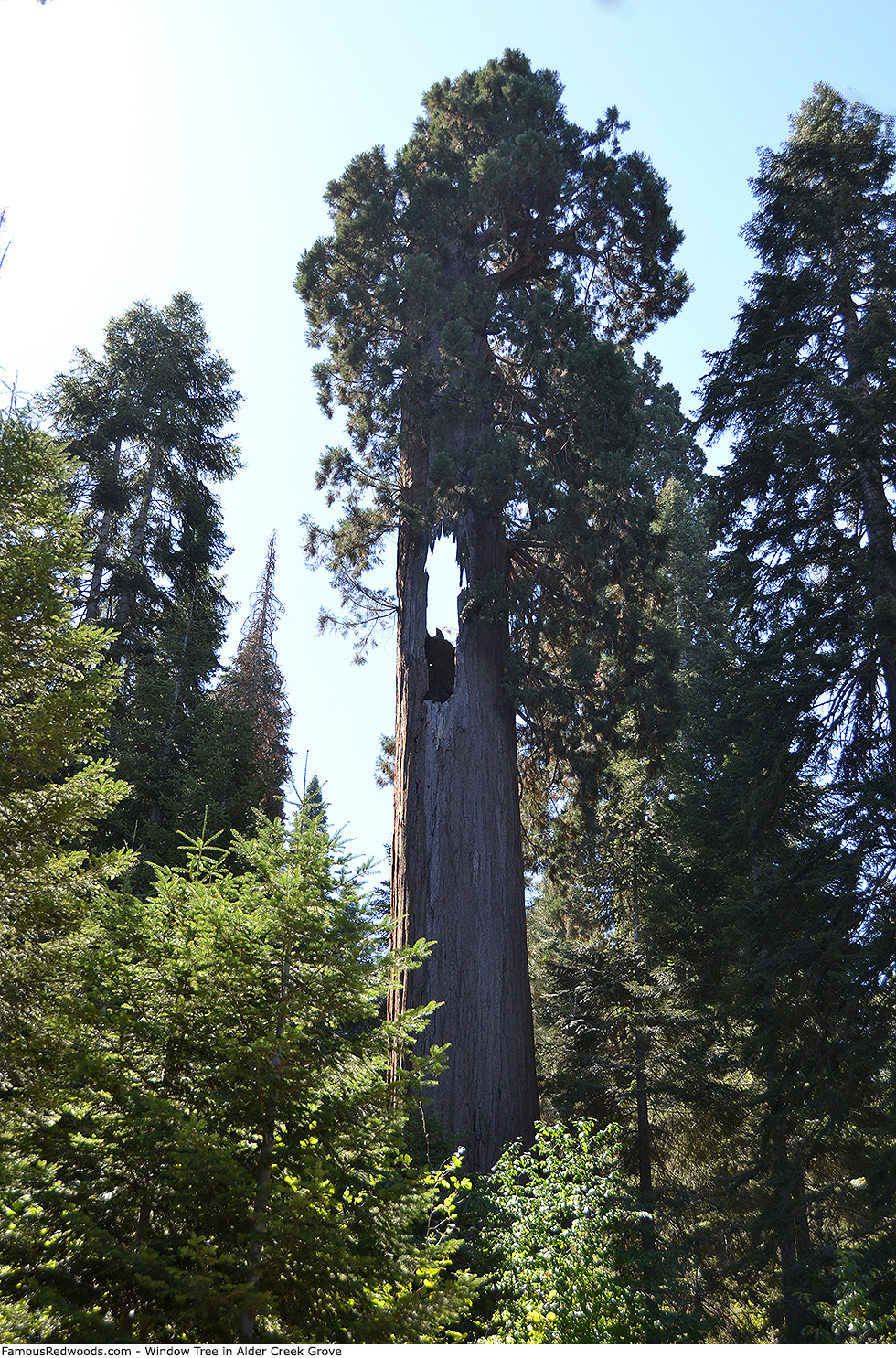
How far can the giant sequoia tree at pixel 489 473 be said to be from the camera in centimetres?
815

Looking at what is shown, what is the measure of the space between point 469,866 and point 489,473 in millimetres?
4181

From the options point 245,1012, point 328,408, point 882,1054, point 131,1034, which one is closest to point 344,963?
point 245,1012

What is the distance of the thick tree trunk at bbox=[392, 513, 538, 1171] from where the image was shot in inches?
296

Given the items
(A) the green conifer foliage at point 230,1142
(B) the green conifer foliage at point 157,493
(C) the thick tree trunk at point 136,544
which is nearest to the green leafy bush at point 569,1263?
(A) the green conifer foliage at point 230,1142

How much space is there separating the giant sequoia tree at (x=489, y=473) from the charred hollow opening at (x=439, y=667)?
29mm

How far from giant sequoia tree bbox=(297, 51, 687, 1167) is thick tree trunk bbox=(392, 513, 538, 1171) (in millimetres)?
21

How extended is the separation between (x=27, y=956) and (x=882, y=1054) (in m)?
6.29

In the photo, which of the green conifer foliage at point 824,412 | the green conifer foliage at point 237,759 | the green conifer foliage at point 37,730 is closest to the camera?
the green conifer foliage at point 37,730

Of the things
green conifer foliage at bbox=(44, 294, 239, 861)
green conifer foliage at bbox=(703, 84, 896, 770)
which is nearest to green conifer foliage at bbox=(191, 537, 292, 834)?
green conifer foliage at bbox=(44, 294, 239, 861)

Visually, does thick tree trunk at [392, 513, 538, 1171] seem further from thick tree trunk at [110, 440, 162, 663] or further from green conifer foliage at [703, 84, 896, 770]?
thick tree trunk at [110, 440, 162, 663]

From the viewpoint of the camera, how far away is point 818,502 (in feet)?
27.8

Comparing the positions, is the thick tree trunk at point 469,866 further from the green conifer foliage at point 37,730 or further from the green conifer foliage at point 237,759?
the green conifer foliage at point 37,730

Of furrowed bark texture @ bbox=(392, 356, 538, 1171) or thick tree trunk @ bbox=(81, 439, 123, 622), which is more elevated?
thick tree trunk @ bbox=(81, 439, 123, 622)

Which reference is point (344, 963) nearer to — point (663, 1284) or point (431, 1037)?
point (663, 1284)
